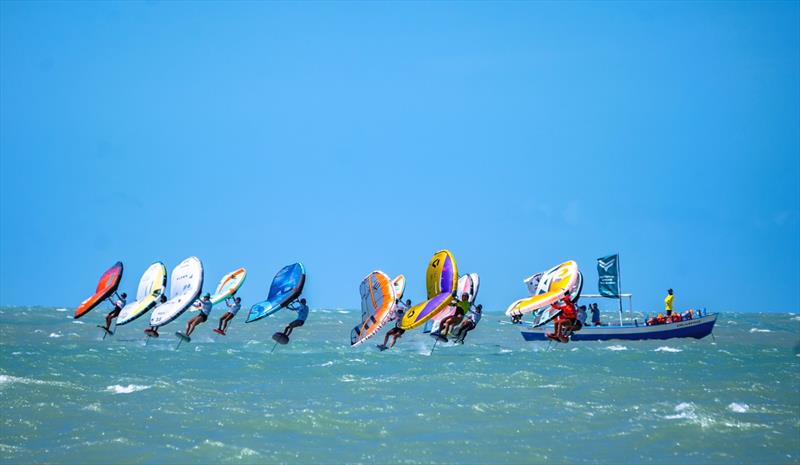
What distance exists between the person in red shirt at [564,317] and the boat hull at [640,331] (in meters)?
20.2

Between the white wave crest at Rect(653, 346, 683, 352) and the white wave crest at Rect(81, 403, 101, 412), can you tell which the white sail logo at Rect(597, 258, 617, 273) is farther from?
the white wave crest at Rect(81, 403, 101, 412)

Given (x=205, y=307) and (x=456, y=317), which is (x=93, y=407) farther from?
(x=456, y=317)

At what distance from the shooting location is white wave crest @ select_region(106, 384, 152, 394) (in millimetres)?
27922

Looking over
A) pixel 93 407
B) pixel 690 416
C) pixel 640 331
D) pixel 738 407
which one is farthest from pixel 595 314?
pixel 93 407

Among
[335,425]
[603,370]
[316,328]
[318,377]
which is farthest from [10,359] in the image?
[316,328]

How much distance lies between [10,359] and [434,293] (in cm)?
2104

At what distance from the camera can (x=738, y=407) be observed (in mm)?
25906

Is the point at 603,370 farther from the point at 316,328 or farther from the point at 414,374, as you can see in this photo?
the point at 316,328

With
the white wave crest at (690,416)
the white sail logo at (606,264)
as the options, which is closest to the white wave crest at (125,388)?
the white wave crest at (690,416)

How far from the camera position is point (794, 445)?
21516 mm

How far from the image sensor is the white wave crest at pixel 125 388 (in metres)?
27.9

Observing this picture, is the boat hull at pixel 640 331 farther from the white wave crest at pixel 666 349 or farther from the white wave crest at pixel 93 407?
the white wave crest at pixel 93 407

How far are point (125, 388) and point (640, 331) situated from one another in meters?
31.3

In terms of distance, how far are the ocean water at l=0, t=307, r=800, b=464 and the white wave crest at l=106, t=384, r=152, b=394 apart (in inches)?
2.3
